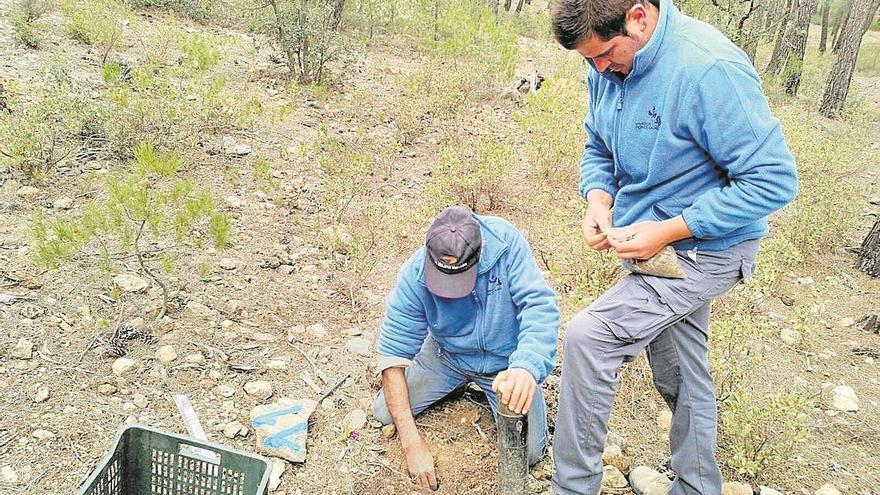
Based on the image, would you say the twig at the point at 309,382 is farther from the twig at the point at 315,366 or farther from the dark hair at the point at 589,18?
the dark hair at the point at 589,18

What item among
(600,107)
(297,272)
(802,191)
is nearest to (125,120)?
(297,272)

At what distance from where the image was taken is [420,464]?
8.15ft

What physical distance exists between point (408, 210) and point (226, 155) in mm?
1406

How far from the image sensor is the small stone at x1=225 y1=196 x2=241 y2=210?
164 inches

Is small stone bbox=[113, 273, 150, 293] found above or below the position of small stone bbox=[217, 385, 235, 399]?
above

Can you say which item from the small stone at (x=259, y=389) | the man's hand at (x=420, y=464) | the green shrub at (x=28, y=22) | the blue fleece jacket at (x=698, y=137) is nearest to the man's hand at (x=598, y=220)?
the blue fleece jacket at (x=698, y=137)

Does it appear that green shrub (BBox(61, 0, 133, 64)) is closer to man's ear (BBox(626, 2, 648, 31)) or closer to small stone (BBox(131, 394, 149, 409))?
small stone (BBox(131, 394, 149, 409))

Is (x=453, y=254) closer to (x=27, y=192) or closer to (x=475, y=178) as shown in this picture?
(x=475, y=178)

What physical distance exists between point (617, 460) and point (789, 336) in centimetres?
157

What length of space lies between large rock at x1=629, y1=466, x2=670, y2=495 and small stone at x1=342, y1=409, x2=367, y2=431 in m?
1.08

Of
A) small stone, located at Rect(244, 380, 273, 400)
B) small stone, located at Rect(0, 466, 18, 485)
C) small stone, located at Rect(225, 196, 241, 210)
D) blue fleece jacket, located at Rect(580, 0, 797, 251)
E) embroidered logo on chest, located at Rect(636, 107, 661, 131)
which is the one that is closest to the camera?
blue fleece jacket, located at Rect(580, 0, 797, 251)

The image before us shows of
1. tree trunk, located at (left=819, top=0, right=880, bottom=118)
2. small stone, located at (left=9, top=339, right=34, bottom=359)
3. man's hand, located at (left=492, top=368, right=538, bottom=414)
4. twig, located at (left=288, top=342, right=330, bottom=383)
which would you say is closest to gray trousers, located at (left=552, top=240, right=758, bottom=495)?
man's hand, located at (left=492, top=368, right=538, bottom=414)

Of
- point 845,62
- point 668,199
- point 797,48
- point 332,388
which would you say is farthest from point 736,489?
point 797,48

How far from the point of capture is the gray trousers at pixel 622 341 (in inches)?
75.2
